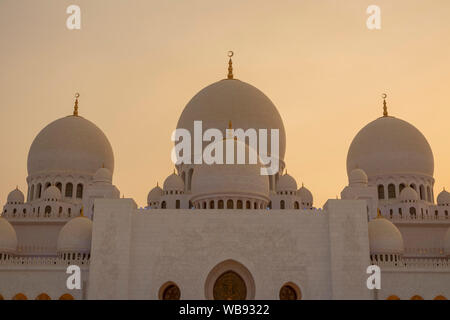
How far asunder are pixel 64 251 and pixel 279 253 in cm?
923

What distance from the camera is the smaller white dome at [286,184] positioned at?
92.5 ft

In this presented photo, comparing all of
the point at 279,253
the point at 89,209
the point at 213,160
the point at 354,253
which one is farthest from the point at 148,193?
the point at 354,253

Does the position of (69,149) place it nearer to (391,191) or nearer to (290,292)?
(290,292)

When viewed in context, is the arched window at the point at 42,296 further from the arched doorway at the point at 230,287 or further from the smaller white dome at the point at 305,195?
the smaller white dome at the point at 305,195

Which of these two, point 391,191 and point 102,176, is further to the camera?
point 391,191

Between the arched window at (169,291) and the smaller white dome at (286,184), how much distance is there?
9055 mm

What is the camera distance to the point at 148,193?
30.2 m

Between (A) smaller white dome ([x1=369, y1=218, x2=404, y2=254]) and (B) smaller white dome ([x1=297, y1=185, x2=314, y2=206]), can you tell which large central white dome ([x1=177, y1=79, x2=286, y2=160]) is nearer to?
(B) smaller white dome ([x1=297, y1=185, x2=314, y2=206])

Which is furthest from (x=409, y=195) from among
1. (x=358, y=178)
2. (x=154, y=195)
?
(x=154, y=195)

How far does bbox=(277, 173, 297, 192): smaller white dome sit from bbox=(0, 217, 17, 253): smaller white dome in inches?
521

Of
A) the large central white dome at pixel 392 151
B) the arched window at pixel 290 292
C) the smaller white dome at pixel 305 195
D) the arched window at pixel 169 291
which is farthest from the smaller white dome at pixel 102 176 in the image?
the large central white dome at pixel 392 151

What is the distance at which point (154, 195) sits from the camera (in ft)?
97.7

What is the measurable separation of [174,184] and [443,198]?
15.0m

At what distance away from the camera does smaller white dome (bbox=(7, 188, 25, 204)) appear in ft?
98.4
